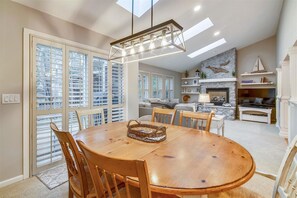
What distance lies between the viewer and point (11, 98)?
2078mm

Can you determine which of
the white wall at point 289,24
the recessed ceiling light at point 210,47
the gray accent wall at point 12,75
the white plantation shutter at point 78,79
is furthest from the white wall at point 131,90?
the recessed ceiling light at point 210,47

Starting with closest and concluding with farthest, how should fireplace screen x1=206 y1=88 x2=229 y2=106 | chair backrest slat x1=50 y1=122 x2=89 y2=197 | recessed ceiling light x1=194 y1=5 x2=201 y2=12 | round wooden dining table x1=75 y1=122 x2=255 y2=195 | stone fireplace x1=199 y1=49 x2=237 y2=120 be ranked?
1. round wooden dining table x1=75 y1=122 x2=255 y2=195
2. chair backrest slat x1=50 y1=122 x2=89 y2=197
3. recessed ceiling light x1=194 y1=5 x2=201 y2=12
4. stone fireplace x1=199 y1=49 x2=237 y2=120
5. fireplace screen x1=206 y1=88 x2=229 y2=106

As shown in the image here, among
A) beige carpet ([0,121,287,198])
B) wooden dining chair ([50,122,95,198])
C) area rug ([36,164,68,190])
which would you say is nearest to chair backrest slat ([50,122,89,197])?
wooden dining chair ([50,122,95,198])

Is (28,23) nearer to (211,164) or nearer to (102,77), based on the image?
(102,77)

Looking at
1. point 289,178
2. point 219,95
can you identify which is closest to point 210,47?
point 219,95

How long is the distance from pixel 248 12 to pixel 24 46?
17.2ft

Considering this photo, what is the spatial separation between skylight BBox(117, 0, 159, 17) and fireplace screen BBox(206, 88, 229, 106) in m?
5.98

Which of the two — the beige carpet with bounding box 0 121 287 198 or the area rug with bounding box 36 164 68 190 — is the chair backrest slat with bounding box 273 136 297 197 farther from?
the area rug with bounding box 36 164 68 190

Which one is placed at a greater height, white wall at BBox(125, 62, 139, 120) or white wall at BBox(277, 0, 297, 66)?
white wall at BBox(277, 0, 297, 66)

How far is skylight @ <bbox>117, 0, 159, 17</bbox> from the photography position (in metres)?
2.68

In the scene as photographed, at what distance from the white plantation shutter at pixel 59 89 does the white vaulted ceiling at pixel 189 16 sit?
0.54 meters

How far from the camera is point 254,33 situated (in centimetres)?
598

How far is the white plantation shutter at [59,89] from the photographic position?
91.5 inches

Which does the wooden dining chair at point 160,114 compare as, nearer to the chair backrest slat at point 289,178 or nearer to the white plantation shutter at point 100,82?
the white plantation shutter at point 100,82
